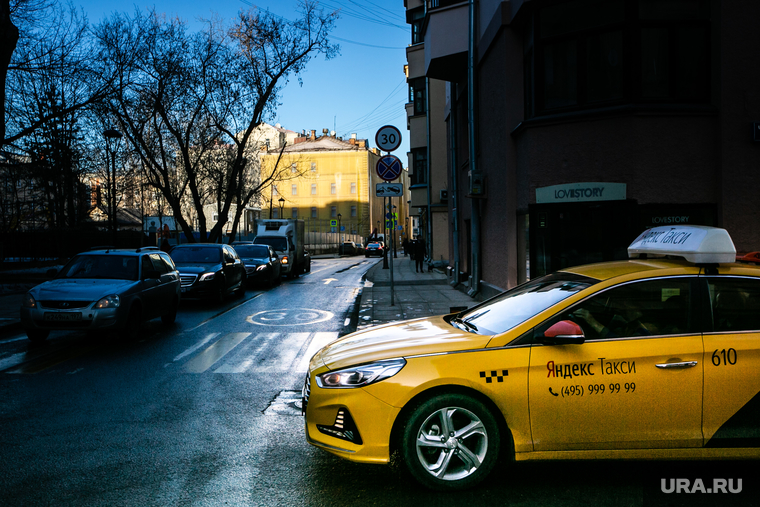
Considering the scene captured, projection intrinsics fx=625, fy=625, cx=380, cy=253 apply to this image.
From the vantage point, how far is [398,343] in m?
4.35

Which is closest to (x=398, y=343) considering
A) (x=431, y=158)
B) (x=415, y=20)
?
(x=431, y=158)

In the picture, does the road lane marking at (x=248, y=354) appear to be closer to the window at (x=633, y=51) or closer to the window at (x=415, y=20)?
the window at (x=633, y=51)

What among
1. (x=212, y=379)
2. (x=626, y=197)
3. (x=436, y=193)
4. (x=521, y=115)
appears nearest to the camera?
(x=212, y=379)

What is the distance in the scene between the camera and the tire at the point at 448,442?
3.88m

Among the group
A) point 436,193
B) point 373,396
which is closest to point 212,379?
point 373,396

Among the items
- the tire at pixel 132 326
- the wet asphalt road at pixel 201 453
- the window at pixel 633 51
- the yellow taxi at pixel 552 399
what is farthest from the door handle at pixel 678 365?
the tire at pixel 132 326

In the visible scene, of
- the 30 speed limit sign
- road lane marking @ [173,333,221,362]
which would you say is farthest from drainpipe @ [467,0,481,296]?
road lane marking @ [173,333,221,362]

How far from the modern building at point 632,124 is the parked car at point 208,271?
7.97 m

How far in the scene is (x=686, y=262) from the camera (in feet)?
A: 14.6

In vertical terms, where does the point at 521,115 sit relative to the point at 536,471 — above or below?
above

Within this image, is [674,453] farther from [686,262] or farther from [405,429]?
[405,429]

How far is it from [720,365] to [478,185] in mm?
12143

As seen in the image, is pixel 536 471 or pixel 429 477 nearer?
pixel 429 477

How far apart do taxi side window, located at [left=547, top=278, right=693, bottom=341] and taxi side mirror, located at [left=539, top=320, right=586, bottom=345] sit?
6.6 inches
